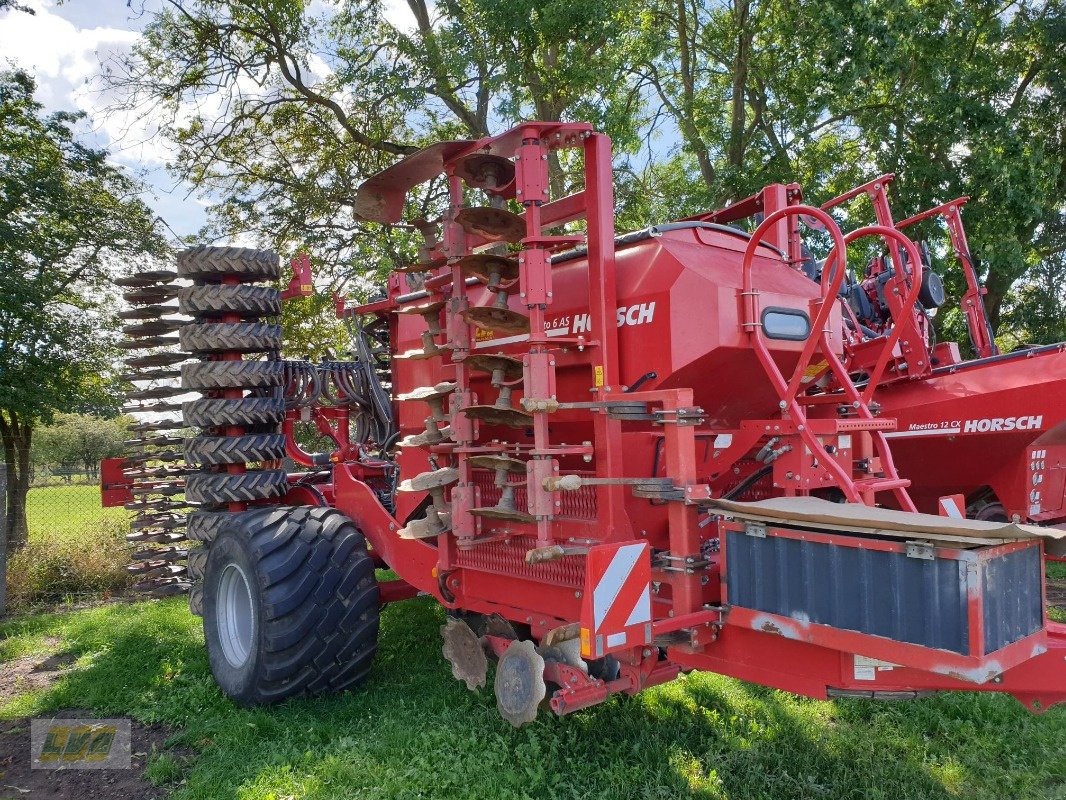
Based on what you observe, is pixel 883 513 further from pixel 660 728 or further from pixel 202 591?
pixel 202 591

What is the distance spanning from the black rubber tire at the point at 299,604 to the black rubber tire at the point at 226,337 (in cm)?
133

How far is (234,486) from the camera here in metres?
5.23

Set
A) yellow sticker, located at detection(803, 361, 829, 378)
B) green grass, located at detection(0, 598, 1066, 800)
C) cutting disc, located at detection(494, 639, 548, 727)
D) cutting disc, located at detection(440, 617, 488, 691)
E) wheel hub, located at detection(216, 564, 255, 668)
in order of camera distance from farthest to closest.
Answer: wheel hub, located at detection(216, 564, 255, 668) → yellow sticker, located at detection(803, 361, 829, 378) → cutting disc, located at detection(440, 617, 488, 691) → green grass, located at detection(0, 598, 1066, 800) → cutting disc, located at detection(494, 639, 548, 727)

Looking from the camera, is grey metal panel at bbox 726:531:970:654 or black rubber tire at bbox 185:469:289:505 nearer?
grey metal panel at bbox 726:531:970:654

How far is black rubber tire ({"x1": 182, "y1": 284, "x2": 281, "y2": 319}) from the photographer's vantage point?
17.6ft

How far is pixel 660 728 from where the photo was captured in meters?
3.92

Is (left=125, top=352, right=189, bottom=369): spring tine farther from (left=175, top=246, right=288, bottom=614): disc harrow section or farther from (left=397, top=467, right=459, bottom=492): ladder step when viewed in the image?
(left=397, top=467, right=459, bottom=492): ladder step

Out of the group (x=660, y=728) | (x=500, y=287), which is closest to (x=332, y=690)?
(x=660, y=728)

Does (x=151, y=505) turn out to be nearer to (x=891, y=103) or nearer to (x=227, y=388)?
(x=227, y=388)

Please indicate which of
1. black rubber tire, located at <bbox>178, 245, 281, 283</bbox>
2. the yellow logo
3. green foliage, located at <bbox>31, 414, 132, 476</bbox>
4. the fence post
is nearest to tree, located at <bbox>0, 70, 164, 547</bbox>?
the fence post

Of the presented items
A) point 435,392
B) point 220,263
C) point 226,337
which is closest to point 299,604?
point 435,392

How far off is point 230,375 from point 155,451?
10.4 ft

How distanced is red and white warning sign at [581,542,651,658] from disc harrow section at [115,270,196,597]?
5514 mm

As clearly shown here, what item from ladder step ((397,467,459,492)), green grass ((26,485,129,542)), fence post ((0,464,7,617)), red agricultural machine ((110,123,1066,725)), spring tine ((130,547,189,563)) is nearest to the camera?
red agricultural machine ((110,123,1066,725))
